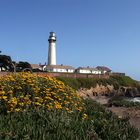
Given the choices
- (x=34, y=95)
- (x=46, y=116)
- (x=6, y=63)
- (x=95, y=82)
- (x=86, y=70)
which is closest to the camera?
(x=46, y=116)

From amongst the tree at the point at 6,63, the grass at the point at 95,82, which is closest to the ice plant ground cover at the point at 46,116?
the tree at the point at 6,63

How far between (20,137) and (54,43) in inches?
2994

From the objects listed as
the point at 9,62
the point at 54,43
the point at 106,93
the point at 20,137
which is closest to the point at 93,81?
the point at 106,93

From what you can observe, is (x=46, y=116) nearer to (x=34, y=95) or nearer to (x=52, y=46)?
(x=34, y=95)

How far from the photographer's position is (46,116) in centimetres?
878

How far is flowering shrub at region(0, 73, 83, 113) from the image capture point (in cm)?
941

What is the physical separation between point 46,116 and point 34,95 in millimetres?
1532

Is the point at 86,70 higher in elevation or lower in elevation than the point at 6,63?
higher

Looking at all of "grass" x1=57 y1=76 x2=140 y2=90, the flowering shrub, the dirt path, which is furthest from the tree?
the flowering shrub

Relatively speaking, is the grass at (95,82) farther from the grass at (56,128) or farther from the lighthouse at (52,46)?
the grass at (56,128)

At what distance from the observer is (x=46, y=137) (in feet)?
22.7

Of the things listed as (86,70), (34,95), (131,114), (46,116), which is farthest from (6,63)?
(86,70)

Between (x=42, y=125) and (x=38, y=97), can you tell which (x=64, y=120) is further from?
(x=38, y=97)

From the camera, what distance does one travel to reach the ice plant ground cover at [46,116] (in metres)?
7.32
